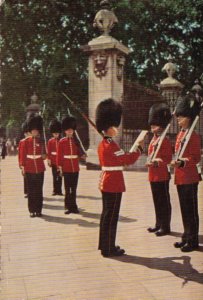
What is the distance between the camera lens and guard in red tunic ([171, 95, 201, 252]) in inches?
177

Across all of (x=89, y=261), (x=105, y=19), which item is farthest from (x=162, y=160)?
(x=105, y=19)

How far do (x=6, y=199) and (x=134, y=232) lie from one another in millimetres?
3196

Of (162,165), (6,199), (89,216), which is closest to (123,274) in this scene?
(162,165)

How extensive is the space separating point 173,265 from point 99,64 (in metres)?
7.35

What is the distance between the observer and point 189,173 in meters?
4.52

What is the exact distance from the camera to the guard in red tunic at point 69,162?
6.47 m

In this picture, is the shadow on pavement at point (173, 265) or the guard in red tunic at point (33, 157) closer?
the shadow on pavement at point (173, 265)

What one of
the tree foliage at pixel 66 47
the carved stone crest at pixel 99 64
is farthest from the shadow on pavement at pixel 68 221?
the tree foliage at pixel 66 47

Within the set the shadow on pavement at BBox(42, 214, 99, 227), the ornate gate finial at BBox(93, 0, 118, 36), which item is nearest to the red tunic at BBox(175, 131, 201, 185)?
the shadow on pavement at BBox(42, 214, 99, 227)

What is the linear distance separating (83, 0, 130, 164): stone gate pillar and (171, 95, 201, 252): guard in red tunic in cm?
591

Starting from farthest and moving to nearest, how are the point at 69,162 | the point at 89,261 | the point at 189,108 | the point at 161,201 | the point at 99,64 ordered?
the point at 99,64 < the point at 69,162 < the point at 161,201 < the point at 189,108 < the point at 89,261

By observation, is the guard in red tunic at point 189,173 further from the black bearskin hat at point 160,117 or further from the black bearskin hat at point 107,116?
the black bearskin hat at point 107,116

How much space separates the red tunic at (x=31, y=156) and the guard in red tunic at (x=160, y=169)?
1999mm

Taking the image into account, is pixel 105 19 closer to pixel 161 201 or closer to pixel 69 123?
pixel 69 123
